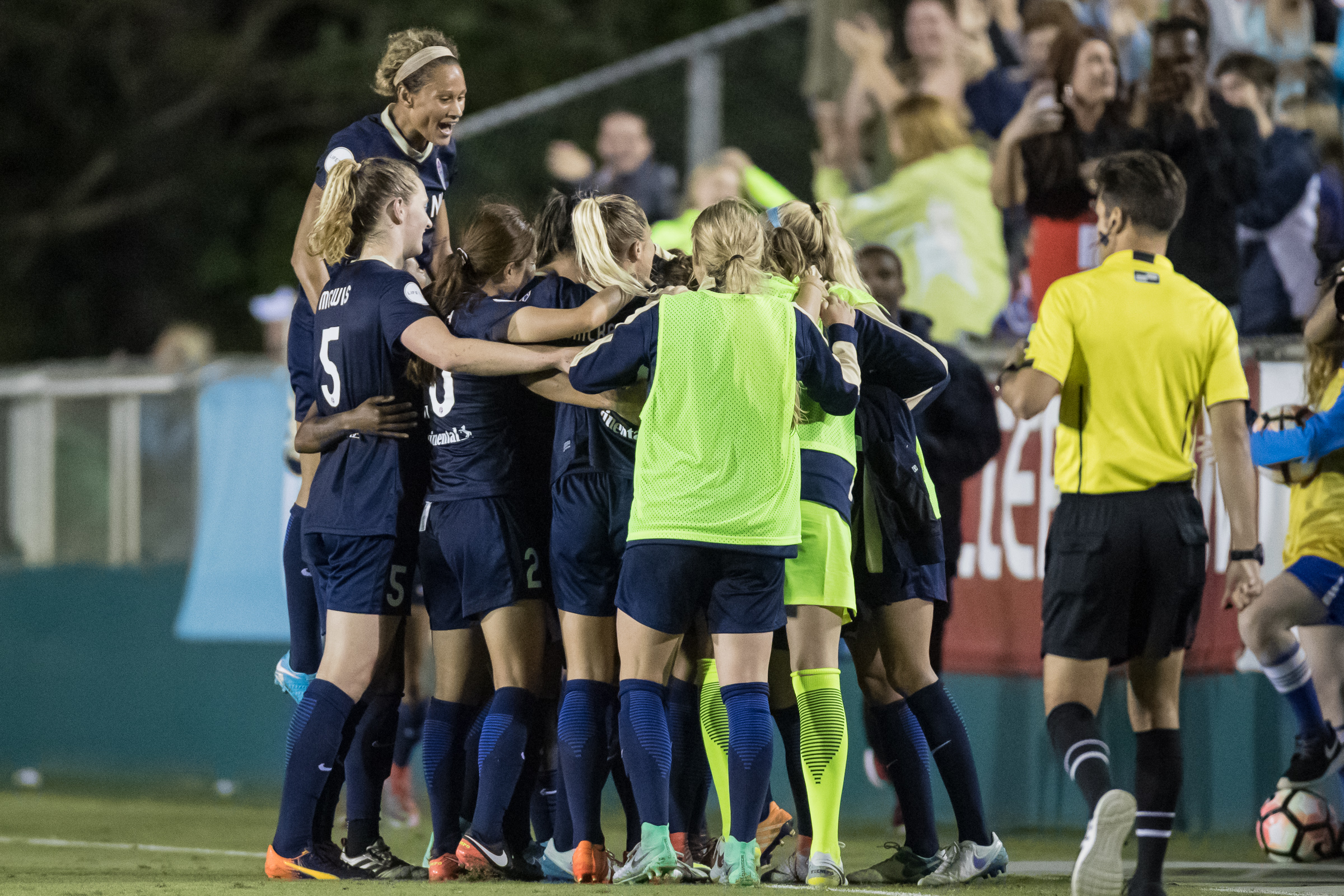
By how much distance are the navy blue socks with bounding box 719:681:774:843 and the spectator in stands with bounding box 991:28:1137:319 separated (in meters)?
3.93

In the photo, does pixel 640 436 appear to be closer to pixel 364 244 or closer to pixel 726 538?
pixel 726 538

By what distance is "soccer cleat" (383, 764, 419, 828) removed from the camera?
28.6 feet

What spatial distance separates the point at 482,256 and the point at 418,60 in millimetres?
895

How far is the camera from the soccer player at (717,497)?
553 cm

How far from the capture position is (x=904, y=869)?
6023 mm

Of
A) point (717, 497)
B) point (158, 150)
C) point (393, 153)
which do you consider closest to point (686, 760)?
point (717, 497)

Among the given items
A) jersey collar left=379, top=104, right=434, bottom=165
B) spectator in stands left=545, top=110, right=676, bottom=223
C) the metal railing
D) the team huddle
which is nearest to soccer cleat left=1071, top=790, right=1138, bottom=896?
the team huddle

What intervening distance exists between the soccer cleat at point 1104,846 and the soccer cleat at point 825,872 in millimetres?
809

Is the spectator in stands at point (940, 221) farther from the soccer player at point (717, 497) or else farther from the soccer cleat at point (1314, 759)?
the soccer player at point (717, 497)

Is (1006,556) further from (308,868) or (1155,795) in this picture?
(308,868)

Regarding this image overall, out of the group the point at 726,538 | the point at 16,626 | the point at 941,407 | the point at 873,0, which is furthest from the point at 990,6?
the point at 16,626

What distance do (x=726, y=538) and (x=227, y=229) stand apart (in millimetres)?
19922

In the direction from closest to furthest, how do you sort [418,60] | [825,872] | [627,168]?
1. [825,872]
2. [418,60]
3. [627,168]

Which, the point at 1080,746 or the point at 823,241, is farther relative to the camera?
the point at 823,241
